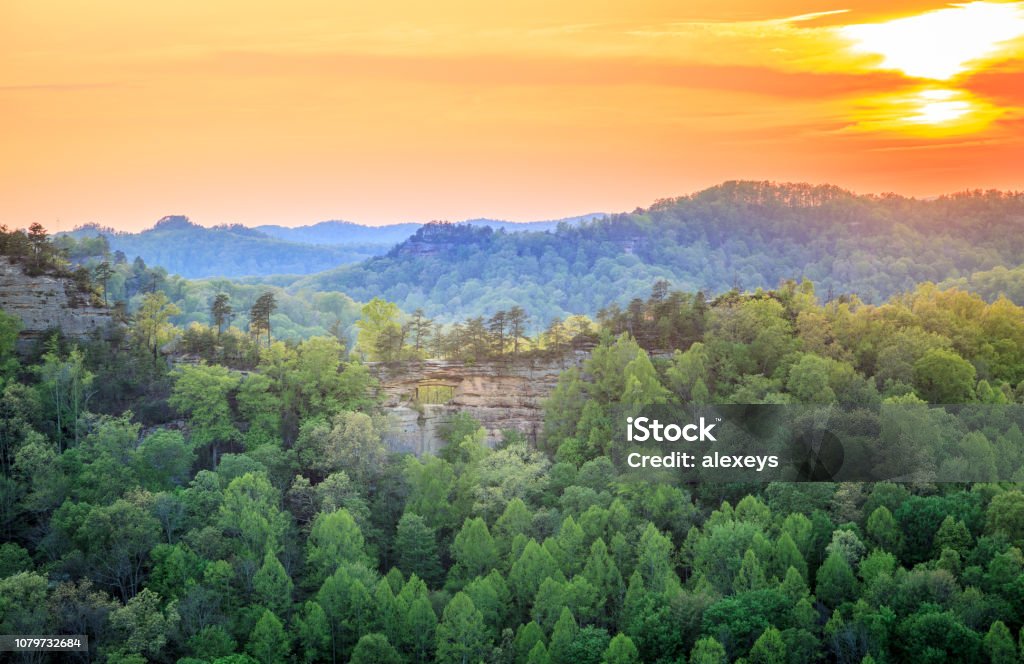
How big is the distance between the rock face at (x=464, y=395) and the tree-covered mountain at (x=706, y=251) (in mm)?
59888

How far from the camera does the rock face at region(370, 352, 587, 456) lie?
4412 cm

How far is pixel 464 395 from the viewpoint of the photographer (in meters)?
45.4

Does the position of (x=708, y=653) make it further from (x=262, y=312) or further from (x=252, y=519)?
(x=262, y=312)

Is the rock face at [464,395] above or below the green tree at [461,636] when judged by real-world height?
above

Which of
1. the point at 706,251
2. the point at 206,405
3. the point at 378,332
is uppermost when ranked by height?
the point at 378,332

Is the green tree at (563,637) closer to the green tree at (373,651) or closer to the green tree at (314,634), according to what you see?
the green tree at (373,651)

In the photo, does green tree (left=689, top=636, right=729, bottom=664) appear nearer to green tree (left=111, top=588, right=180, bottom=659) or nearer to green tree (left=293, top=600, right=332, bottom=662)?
green tree (left=293, top=600, right=332, bottom=662)

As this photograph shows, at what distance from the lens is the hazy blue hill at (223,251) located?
133m

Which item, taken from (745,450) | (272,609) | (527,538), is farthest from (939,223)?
(272,609)

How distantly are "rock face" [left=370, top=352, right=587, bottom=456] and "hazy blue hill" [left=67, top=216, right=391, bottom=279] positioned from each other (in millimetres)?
91012

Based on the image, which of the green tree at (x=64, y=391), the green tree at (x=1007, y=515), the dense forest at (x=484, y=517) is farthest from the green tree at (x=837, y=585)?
the green tree at (x=64, y=391)

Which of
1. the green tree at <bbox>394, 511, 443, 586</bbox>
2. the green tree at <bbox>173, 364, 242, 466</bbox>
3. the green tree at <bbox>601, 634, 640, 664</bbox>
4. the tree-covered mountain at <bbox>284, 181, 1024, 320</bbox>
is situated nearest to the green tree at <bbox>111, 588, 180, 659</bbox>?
the green tree at <bbox>394, 511, 443, 586</bbox>

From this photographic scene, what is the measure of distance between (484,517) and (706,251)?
91.6 metres

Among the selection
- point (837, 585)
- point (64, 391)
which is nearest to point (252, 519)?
point (64, 391)
